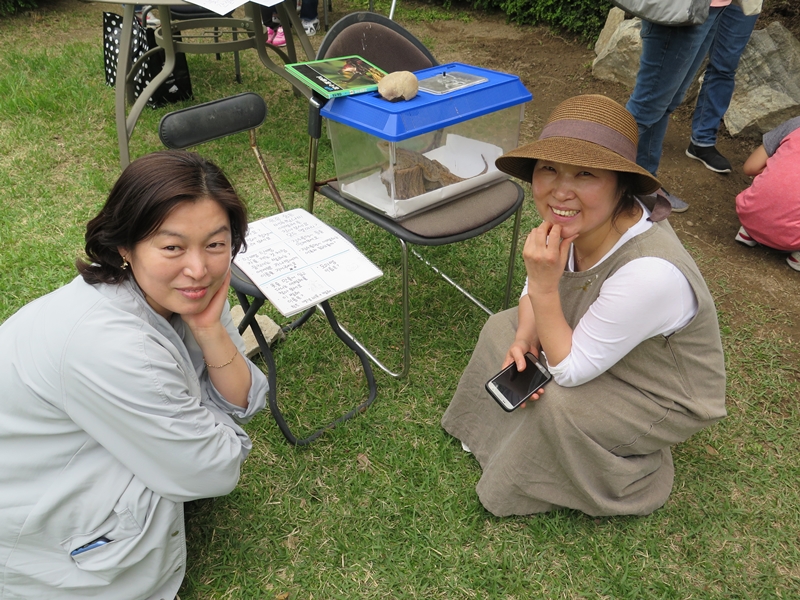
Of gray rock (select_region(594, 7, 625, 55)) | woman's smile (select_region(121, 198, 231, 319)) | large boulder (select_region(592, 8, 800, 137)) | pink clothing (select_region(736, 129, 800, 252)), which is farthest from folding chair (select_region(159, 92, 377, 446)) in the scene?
gray rock (select_region(594, 7, 625, 55))

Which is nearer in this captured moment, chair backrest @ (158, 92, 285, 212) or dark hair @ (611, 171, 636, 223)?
dark hair @ (611, 171, 636, 223)

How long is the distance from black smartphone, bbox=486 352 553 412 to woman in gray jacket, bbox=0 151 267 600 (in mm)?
873

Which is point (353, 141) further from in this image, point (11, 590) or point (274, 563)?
point (11, 590)

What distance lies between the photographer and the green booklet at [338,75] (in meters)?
2.55

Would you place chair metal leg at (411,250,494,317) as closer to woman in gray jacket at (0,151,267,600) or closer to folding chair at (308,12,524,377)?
folding chair at (308,12,524,377)

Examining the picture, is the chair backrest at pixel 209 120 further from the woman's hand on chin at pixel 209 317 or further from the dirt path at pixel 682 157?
the dirt path at pixel 682 157

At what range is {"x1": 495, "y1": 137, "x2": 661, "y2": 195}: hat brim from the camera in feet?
5.52

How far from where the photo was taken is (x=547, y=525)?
2.20m

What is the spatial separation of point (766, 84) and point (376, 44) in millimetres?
3506

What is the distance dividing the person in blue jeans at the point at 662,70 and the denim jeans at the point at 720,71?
37 centimetres

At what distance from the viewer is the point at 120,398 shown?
1.45 metres

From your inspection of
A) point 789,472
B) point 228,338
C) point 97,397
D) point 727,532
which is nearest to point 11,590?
point 97,397

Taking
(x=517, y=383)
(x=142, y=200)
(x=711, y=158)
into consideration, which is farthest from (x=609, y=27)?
(x=142, y=200)

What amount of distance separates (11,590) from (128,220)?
109 centimetres
